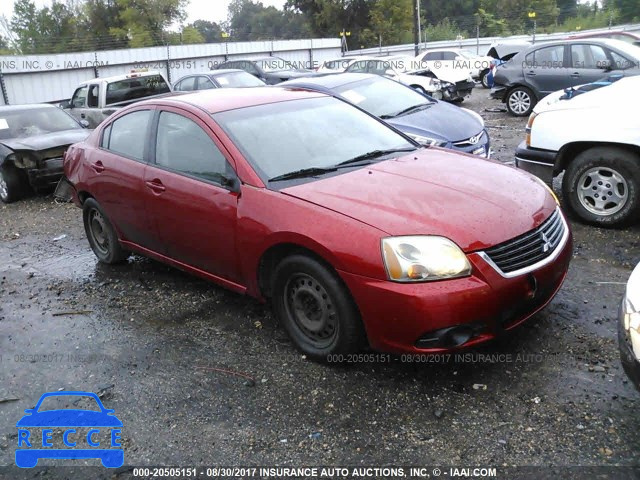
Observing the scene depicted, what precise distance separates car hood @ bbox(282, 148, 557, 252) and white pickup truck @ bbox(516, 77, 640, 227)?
184cm

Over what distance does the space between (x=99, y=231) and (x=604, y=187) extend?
16.2 feet

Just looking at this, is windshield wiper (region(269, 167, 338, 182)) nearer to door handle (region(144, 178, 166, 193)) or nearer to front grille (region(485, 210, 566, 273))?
door handle (region(144, 178, 166, 193))

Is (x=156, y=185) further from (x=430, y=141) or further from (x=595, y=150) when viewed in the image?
(x=595, y=150)

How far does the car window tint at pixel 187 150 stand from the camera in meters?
4.00

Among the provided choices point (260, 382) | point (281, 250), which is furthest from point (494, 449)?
point (281, 250)

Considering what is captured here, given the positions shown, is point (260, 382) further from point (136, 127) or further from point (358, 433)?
point (136, 127)

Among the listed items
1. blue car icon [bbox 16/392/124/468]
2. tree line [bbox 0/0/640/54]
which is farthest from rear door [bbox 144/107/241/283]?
tree line [bbox 0/0/640/54]

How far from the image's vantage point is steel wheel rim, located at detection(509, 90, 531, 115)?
12.8m

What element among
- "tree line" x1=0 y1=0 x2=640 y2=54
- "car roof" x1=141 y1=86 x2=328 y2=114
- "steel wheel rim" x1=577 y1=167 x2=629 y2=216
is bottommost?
"steel wheel rim" x1=577 y1=167 x2=629 y2=216

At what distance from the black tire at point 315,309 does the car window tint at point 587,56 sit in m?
10.4

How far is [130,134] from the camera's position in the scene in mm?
4918

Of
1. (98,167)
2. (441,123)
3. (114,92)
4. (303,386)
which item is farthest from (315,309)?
(114,92)

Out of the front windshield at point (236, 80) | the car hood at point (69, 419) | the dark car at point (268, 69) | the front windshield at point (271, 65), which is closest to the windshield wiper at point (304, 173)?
the car hood at point (69, 419)

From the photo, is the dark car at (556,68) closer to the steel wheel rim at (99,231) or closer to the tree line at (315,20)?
the steel wheel rim at (99,231)
